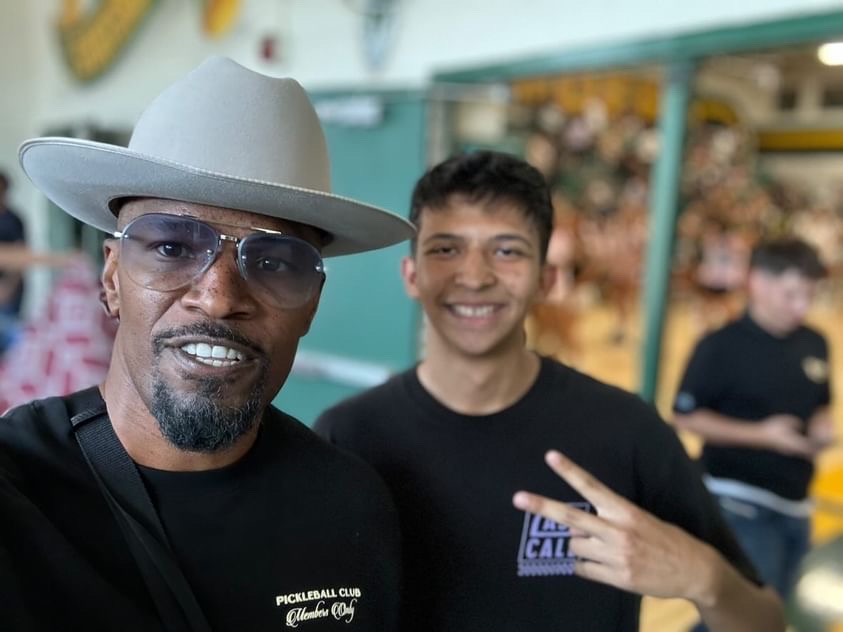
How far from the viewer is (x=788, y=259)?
277 centimetres

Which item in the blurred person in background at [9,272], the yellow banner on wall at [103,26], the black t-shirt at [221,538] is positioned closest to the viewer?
the black t-shirt at [221,538]

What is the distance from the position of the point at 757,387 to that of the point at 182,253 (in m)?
2.37

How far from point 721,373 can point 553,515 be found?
6.05 feet

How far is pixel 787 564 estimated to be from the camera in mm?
2650

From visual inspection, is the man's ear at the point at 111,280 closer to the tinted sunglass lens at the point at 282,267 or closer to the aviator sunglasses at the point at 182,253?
the aviator sunglasses at the point at 182,253

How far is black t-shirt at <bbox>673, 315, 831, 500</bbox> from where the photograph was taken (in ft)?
8.91

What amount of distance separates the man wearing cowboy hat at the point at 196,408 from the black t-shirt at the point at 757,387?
2015mm

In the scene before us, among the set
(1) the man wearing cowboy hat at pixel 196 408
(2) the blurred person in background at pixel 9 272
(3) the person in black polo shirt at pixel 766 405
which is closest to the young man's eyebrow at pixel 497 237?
(1) the man wearing cowboy hat at pixel 196 408

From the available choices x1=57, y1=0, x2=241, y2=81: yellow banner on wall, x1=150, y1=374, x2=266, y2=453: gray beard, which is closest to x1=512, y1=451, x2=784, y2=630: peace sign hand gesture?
x1=150, y1=374, x2=266, y2=453: gray beard

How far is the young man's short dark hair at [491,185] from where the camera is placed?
58.1 inches

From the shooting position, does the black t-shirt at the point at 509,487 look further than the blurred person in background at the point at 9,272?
No

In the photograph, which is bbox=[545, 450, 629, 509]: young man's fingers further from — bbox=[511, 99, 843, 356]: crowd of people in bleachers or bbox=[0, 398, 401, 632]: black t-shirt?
bbox=[511, 99, 843, 356]: crowd of people in bleachers

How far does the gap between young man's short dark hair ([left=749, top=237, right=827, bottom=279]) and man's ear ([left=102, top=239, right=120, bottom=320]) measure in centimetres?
245

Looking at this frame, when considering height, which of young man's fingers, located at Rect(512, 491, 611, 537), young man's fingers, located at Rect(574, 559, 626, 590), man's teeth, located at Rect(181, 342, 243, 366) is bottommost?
young man's fingers, located at Rect(574, 559, 626, 590)
